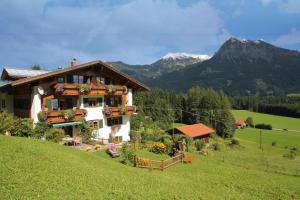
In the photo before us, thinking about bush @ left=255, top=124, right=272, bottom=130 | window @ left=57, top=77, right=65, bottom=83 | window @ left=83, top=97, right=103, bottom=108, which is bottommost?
bush @ left=255, top=124, right=272, bottom=130

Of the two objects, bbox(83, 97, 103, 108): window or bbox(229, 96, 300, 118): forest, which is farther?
bbox(229, 96, 300, 118): forest

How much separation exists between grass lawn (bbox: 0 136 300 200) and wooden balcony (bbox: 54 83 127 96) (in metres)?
10.9

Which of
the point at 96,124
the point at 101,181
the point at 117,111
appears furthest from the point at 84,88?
the point at 101,181

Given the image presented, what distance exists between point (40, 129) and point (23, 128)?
1.73 metres

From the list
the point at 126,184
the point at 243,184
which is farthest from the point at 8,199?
the point at 243,184

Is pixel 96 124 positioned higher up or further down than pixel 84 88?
further down

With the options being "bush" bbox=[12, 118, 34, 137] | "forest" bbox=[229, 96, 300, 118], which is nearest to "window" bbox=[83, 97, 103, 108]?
"bush" bbox=[12, 118, 34, 137]

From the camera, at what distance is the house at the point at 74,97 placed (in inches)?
1189

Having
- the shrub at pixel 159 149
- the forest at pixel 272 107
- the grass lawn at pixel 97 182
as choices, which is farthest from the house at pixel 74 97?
the forest at pixel 272 107

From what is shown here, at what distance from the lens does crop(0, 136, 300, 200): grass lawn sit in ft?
43.1

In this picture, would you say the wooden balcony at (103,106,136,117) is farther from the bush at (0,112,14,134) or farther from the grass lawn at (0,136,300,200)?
the grass lawn at (0,136,300,200)

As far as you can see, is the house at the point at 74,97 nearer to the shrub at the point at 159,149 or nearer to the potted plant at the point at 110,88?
the potted plant at the point at 110,88

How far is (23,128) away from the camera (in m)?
27.9

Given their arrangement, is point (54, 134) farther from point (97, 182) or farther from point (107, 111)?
point (97, 182)
